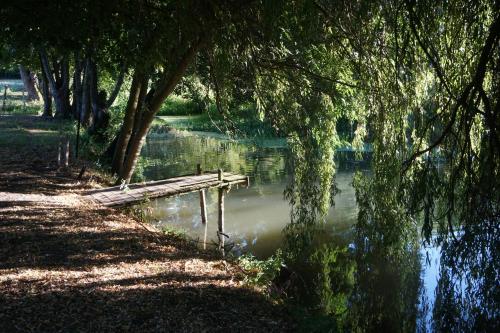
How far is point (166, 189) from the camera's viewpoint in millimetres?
11031

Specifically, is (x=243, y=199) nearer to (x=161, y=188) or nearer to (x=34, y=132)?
(x=161, y=188)

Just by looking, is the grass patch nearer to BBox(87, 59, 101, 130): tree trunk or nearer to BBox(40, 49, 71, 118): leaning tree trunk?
BBox(87, 59, 101, 130): tree trunk

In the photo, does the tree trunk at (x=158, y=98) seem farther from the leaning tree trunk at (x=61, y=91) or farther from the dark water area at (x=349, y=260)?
the leaning tree trunk at (x=61, y=91)

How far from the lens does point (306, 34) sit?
→ 5.30 meters

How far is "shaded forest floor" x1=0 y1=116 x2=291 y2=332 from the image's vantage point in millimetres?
4562

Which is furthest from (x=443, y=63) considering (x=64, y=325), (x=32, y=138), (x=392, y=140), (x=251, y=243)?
(x=32, y=138)

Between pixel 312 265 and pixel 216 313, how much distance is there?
5914mm

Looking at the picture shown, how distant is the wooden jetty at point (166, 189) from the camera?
375 inches

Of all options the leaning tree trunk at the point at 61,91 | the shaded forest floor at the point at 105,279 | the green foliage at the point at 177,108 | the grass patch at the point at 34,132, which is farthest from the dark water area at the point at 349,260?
the green foliage at the point at 177,108

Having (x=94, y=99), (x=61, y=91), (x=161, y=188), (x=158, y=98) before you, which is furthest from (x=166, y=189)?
(x=61, y=91)

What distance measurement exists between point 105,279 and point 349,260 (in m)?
6.52

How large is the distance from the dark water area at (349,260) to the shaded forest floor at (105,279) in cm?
109

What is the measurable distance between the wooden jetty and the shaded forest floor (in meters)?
0.55

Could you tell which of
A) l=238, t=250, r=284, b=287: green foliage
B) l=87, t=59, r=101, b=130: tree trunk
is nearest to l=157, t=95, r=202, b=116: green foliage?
l=87, t=59, r=101, b=130: tree trunk
